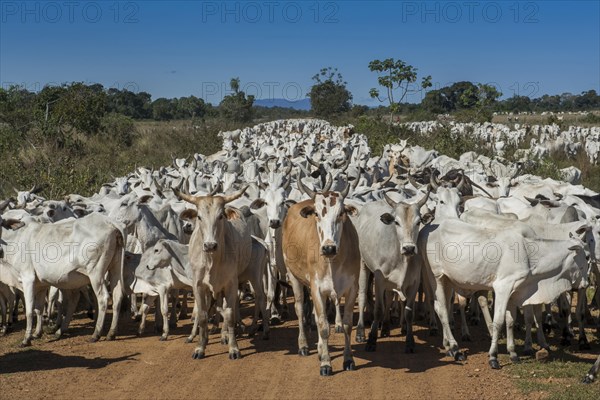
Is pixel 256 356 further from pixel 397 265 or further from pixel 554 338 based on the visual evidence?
pixel 554 338

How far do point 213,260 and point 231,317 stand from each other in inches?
30.1

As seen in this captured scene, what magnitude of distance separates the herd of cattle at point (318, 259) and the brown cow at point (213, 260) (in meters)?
0.02

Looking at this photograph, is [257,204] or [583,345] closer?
[583,345]

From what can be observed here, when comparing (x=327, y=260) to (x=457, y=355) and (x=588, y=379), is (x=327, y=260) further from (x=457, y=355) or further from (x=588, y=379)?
(x=588, y=379)

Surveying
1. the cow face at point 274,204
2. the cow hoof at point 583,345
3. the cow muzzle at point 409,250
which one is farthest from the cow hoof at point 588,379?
the cow face at point 274,204

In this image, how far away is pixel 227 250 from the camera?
10.7m

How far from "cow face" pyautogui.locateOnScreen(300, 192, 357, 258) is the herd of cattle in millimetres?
17

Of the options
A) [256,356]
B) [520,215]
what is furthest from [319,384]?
[520,215]

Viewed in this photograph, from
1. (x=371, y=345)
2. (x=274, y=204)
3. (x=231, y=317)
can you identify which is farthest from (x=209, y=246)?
(x=274, y=204)

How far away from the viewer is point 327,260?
385 inches

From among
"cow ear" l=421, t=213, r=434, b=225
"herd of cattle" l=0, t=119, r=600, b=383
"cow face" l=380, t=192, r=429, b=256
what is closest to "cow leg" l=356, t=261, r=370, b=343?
"herd of cattle" l=0, t=119, r=600, b=383

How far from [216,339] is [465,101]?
36.3 meters

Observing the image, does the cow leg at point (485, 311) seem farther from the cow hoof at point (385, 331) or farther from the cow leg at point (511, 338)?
the cow hoof at point (385, 331)

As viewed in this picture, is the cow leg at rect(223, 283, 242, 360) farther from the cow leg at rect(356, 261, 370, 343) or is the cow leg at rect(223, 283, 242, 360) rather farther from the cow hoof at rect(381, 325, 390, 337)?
the cow hoof at rect(381, 325, 390, 337)
